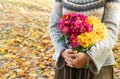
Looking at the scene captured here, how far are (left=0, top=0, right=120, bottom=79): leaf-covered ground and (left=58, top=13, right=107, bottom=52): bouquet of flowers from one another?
10.6ft

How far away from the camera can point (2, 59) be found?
6109 mm

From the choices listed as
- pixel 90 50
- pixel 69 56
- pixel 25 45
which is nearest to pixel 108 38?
pixel 90 50

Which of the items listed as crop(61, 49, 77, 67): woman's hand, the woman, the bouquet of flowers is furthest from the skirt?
the bouquet of flowers

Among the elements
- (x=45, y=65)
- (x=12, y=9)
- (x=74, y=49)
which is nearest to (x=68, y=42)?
(x=74, y=49)

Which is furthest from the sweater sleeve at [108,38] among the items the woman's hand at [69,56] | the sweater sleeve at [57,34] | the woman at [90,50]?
the sweater sleeve at [57,34]

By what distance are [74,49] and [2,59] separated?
420cm

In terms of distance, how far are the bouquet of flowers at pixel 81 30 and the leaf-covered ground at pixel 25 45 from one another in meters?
3.24

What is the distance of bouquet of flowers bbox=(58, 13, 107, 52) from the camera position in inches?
80.3

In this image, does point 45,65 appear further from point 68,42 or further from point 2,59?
point 68,42

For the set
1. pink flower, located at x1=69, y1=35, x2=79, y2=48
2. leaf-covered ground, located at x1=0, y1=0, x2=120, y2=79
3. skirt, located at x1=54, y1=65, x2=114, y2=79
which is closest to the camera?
pink flower, located at x1=69, y1=35, x2=79, y2=48

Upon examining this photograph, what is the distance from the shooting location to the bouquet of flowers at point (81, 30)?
2.04 metres

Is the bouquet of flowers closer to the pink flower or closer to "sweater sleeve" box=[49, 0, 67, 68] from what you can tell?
the pink flower

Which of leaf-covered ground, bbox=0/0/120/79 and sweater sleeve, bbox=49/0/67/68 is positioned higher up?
sweater sleeve, bbox=49/0/67/68

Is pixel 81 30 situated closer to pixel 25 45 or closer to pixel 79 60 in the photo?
pixel 79 60
